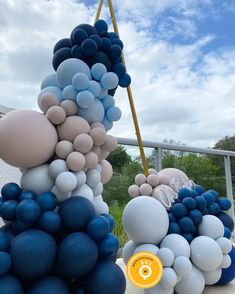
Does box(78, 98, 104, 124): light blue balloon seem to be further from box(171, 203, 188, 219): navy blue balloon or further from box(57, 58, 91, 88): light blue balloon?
box(171, 203, 188, 219): navy blue balloon

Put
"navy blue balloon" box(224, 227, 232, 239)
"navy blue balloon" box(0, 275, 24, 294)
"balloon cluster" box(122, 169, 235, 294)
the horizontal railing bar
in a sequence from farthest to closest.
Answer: the horizontal railing bar → "navy blue balloon" box(224, 227, 232, 239) → "balloon cluster" box(122, 169, 235, 294) → "navy blue balloon" box(0, 275, 24, 294)

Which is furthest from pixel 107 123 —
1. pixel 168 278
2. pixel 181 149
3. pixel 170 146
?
pixel 181 149

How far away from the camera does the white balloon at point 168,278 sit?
3.47 ft

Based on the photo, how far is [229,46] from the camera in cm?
221

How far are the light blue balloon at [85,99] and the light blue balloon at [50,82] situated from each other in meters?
0.18

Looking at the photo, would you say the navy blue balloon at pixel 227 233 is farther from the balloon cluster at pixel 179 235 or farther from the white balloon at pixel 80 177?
the white balloon at pixel 80 177

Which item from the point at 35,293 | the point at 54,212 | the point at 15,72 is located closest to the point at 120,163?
the point at 15,72

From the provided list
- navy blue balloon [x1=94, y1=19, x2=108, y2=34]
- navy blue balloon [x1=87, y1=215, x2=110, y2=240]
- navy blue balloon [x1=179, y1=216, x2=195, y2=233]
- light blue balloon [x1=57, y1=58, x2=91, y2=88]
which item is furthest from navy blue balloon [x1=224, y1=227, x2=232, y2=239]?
navy blue balloon [x1=94, y1=19, x2=108, y2=34]

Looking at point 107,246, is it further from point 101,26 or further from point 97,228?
point 101,26

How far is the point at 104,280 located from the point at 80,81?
24.3 inches

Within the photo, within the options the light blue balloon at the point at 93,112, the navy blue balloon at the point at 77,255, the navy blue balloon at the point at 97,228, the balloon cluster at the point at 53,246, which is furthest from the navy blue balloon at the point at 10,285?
the light blue balloon at the point at 93,112

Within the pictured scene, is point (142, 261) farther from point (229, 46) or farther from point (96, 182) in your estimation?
point (229, 46)

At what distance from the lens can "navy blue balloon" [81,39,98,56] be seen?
1.06m

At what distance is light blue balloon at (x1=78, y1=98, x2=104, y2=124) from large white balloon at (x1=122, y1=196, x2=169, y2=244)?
37 cm
